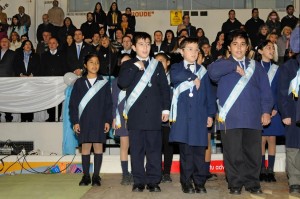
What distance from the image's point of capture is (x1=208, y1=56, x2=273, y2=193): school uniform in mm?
6516

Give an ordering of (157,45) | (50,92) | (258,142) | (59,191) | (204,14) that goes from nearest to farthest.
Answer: (258,142), (59,191), (50,92), (157,45), (204,14)

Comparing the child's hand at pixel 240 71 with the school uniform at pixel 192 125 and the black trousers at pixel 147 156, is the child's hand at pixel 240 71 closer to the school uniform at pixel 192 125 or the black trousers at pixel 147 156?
the school uniform at pixel 192 125

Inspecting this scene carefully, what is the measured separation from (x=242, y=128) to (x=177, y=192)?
1.12 metres

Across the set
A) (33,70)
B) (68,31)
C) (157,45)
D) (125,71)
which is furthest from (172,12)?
(125,71)

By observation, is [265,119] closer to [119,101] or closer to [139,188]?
[139,188]

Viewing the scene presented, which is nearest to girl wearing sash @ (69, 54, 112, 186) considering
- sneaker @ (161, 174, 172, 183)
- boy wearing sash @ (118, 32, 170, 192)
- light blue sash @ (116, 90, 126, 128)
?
light blue sash @ (116, 90, 126, 128)

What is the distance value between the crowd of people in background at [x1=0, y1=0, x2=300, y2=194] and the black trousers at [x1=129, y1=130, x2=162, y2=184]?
18cm

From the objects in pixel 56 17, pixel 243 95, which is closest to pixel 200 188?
pixel 243 95

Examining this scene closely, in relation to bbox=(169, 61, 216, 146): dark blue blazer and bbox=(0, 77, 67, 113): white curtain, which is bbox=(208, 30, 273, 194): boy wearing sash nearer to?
bbox=(169, 61, 216, 146): dark blue blazer

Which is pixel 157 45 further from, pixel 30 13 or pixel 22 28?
pixel 30 13

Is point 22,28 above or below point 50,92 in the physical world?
above

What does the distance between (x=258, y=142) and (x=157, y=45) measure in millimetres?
6639

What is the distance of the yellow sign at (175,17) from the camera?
58.5 feet

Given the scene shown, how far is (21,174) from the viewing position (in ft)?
29.3
